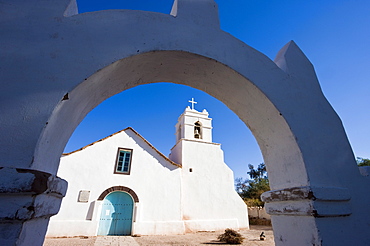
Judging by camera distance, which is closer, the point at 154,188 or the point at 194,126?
the point at 154,188

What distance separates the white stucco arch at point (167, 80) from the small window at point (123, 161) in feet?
29.1

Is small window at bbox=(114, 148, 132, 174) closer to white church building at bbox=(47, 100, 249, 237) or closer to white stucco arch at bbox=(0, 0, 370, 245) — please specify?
white church building at bbox=(47, 100, 249, 237)

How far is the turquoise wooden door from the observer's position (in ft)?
29.1

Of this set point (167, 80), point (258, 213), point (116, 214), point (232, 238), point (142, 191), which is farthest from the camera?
point (258, 213)

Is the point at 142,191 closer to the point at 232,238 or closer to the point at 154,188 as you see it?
the point at 154,188

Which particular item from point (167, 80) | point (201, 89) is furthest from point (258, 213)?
point (167, 80)

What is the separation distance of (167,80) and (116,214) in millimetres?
9087

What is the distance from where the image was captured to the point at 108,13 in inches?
63.4

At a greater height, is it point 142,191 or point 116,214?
point 142,191

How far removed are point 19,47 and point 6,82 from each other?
282mm

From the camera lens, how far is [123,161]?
33.6ft

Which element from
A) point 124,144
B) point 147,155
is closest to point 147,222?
point 147,155

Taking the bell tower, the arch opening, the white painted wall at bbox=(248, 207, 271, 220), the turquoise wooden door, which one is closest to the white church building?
the turquoise wooden door

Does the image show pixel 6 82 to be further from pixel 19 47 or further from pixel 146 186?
pixel 146 186
